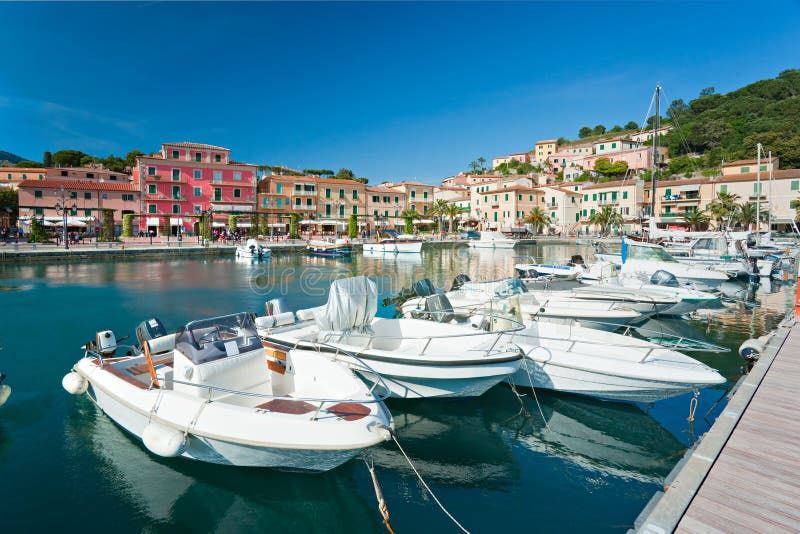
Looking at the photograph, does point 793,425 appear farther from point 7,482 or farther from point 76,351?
point 76,351

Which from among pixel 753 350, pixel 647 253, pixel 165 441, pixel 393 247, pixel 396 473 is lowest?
pixel 396 473

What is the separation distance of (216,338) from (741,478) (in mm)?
7103

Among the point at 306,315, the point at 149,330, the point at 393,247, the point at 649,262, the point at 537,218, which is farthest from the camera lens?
the point at 537,218

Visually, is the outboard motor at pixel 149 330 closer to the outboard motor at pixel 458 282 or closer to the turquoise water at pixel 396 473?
the turquoise water at pixel 396 473

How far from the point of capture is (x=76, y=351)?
41.9 ft

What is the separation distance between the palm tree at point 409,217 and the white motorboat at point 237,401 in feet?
201

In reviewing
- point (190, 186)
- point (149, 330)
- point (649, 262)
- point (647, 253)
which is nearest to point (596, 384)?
point (149, 330)

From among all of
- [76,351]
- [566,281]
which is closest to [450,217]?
[566,281]

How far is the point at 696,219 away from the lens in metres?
63.0

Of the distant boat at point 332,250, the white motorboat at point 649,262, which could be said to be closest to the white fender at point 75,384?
the white motorboat at point 649,262

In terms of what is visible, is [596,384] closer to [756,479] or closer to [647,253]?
[756,479]

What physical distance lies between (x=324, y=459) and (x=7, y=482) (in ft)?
16.0

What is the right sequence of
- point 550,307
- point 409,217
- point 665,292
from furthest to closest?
1. point 409,217
2. point 665,292
3. point 550,307

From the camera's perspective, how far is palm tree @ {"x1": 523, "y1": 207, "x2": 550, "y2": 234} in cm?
7806
